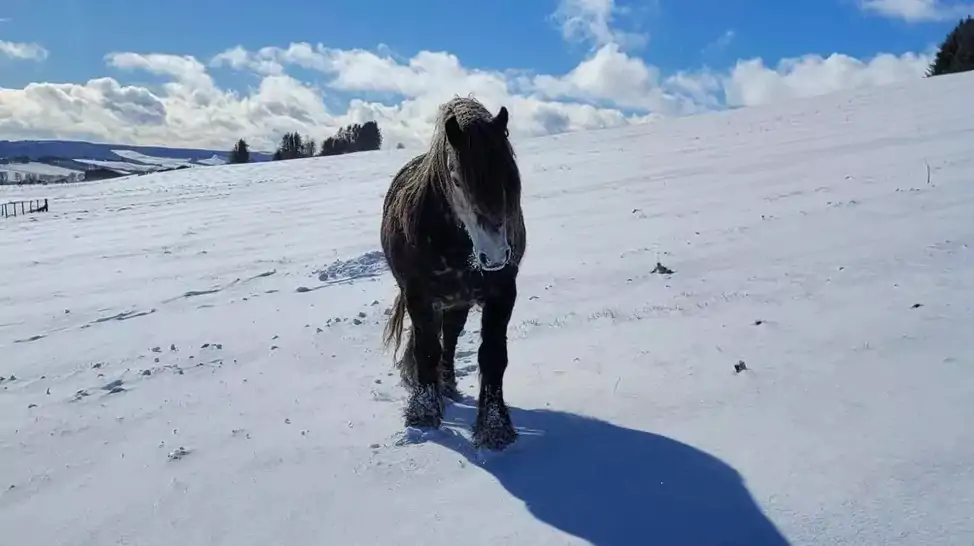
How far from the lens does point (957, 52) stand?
37969 mm

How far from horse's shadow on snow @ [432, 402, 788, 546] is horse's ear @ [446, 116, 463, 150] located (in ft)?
5.77

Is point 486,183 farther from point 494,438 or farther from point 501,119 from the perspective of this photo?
point 494,438

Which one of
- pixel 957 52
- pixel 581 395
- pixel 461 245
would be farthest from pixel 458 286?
pixel 957 52

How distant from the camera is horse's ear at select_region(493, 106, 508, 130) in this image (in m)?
3.37

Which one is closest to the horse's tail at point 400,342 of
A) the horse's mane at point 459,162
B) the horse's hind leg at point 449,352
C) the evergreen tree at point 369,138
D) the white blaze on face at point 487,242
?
the horse's hind leg at point 449,352

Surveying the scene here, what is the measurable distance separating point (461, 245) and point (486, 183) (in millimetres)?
772

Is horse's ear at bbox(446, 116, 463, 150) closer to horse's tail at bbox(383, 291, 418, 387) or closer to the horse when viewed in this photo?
the horse

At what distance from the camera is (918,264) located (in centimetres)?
593

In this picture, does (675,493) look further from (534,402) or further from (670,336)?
(670,336)

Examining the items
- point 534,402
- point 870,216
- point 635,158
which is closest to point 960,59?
point 635,158

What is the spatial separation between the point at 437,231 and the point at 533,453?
1385 mm

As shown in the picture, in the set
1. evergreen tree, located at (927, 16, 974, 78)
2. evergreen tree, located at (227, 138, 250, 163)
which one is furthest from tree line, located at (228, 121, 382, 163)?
evergreen tree, located at (927, 16, 974, 78)

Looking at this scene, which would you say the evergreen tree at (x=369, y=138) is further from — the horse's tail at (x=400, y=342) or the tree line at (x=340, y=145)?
the horse's tail at (x=400, y=342)

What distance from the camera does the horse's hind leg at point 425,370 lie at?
4217mm
